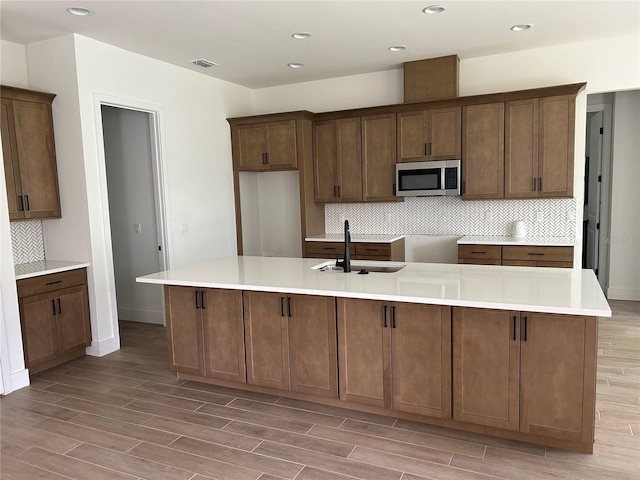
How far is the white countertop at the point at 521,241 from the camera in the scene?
4590 millimetres

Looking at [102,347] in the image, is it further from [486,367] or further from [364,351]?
[486,367]

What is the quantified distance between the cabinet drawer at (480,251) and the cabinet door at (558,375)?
2.42m

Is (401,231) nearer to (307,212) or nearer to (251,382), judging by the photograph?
(307,212)

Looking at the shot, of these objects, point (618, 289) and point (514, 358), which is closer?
point (514, 358)

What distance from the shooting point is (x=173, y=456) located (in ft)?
8.56

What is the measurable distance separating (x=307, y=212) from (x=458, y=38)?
97.3 inches

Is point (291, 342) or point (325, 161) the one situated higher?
point (325, 161)

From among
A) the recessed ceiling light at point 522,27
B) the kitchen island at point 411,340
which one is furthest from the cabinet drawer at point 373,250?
the recessed ceiling light at point 522,27

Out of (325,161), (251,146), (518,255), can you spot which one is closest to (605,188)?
(518,255)

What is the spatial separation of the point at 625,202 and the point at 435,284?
164 inches

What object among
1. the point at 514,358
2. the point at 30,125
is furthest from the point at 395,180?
the point at 30,125

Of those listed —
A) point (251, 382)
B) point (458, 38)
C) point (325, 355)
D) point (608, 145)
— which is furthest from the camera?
point (608, 145)

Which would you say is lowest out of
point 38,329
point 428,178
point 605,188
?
point 38,329

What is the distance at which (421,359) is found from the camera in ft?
8.95
